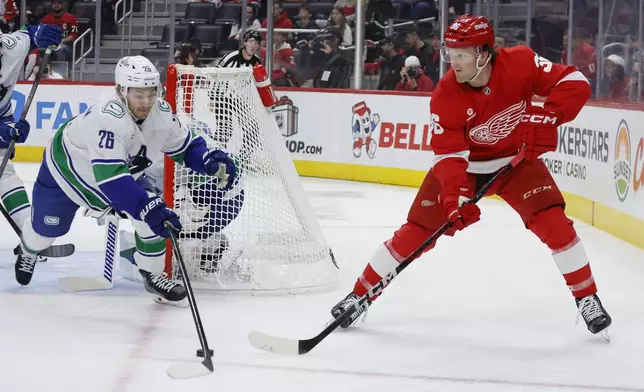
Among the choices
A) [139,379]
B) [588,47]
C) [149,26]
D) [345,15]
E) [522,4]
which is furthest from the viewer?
[149,26]

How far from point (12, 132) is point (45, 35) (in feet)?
1.52

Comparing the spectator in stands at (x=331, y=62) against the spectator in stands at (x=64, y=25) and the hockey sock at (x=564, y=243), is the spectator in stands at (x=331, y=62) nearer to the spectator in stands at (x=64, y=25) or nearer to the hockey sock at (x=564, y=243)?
the spectator in stands at (x=64, y=25)

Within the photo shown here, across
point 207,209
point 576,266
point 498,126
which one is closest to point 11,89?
point 207,209

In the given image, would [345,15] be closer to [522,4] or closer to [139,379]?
[522,4]

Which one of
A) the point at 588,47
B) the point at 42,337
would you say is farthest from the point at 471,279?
the point at 588,47

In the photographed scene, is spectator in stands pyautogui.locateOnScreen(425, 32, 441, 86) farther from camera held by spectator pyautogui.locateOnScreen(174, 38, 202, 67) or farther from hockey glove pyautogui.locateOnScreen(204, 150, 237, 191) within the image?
hockey glove pyautogui.locateOnScreen(204, 150, 237, 191)

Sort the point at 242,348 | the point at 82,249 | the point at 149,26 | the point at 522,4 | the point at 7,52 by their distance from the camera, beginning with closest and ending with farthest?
the point at 242,348
the point at 7,52
the point at 82,249
the point at 522,4
the point at 149,26

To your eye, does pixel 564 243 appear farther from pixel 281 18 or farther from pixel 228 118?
pixel 281 18

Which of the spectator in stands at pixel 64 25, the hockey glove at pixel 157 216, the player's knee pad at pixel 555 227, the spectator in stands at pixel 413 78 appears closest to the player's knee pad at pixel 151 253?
the hockey glove at pixel 157 216

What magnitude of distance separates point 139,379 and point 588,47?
4727 millimetres

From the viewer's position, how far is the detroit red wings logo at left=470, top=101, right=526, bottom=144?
3566 millimetres

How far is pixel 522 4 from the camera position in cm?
791

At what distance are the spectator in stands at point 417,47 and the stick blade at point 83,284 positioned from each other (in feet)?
15.6

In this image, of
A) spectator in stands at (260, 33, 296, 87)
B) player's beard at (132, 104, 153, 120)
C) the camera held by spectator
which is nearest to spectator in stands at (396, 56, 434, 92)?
spectator in stands at (260, 33, 296, 87)
